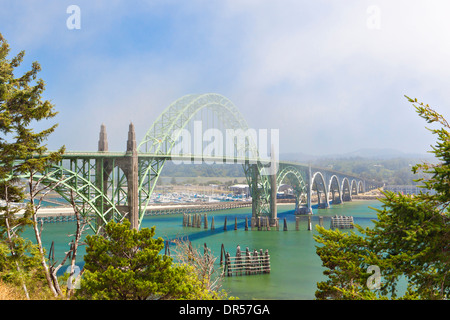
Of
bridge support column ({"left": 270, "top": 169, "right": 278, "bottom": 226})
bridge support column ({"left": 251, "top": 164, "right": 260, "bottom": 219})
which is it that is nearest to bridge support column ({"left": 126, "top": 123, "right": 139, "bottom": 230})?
bridge support column ({"left": 251, "top": 164, "right": 260, "bottom": 219})

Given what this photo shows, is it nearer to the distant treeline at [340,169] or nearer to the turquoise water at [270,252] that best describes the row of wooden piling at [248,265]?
the turquoise water at [270,252]

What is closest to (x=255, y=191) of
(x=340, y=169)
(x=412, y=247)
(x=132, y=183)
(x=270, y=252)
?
(x=270, y=252)

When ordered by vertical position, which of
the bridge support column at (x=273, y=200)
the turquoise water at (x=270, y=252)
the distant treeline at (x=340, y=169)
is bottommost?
the turquoise water at (x=270, y=252)

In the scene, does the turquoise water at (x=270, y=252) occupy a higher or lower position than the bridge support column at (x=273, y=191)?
lower

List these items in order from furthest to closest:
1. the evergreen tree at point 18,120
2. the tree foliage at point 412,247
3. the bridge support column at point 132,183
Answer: the bridge support column at point 132,183, the evergreen tree at point 18,120, the tree foliage at point 412,247

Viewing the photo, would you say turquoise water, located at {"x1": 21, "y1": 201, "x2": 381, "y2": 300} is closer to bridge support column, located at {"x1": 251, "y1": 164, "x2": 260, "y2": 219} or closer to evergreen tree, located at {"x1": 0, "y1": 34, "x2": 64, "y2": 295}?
bridge support column, located at {"x1": 251, "y1": 164, "x2": 260, "y2": 219}

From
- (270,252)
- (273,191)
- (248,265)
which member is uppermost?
(273,191)

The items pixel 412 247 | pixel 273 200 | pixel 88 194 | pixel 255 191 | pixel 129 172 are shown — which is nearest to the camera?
pixel 412 247

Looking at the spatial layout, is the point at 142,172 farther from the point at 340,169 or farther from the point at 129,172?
the point at 340,169

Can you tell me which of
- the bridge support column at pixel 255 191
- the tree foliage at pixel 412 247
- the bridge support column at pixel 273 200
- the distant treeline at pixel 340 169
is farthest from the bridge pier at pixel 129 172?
the distant treeline at pixel 340 169
